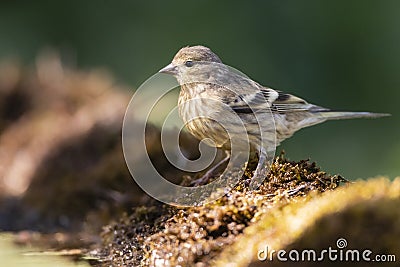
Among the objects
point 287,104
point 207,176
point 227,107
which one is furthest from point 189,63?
point 207,176

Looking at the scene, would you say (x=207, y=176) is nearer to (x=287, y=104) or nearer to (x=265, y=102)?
(x=265, y=102)

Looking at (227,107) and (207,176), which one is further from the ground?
(227,107)

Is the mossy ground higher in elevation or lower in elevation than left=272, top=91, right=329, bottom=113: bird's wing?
lower

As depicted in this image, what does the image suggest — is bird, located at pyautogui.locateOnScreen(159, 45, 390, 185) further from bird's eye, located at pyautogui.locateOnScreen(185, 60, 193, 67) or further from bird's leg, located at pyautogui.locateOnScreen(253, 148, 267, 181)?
bird's leg, located at pyautogui.locateOnScreen(253, 148, 267, 181)

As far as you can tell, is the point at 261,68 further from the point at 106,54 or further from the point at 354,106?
the point at 106,54

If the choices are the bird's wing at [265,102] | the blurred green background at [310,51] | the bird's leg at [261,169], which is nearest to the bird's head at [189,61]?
the bird's wing at [265,102]

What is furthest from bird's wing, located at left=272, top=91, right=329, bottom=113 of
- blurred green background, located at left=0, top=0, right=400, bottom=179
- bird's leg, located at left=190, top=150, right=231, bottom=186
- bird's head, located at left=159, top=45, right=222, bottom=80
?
blurred green background, located at left=0, top=0, right=400, bottom=179

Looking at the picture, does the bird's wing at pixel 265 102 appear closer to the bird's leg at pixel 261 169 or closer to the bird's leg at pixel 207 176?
the bird's leg at pixel 207 176

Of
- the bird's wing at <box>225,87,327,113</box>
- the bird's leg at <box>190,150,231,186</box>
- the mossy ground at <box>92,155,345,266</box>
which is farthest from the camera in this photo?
the bird's wing at <box>225,87,327,113</box>

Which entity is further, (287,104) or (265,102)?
(287,104)

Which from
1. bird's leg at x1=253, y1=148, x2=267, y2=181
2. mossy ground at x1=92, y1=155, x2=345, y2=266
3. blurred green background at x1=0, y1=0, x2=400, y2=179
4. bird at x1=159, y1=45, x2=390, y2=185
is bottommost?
mossy ground at x1=92, y1=155, x2=345, y2=266
